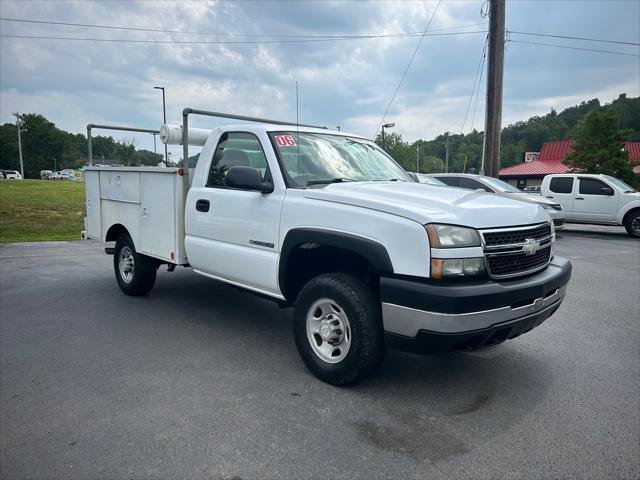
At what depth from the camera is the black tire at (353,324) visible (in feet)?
10.8

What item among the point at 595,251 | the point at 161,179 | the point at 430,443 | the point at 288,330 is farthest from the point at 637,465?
the point at 595,251

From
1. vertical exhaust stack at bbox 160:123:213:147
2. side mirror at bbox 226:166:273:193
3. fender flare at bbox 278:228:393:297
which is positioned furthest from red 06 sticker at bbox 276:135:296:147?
vertical exhaust stack at bbox 160:123:213:147

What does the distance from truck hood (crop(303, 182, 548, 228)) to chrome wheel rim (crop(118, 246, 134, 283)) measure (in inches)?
141

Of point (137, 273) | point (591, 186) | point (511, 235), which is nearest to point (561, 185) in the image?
point (591, 186)

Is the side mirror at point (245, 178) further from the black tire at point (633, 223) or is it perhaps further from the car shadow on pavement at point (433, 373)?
the black tire at point (633, 223)

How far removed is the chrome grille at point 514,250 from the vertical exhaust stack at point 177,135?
367 centimetres

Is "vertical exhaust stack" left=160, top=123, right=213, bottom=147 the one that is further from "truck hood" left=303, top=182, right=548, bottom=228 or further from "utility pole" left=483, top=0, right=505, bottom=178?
"utility pole" left=483, top=0, right=505, bottom=178

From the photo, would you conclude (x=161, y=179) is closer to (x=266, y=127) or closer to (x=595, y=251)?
(x=266, y=127)

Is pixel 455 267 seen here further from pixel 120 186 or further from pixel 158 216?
pixel 120 186

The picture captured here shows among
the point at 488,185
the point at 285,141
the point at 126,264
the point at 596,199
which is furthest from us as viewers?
the point at 596,199

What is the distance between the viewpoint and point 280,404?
331cm

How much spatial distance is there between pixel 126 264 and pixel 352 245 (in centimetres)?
420

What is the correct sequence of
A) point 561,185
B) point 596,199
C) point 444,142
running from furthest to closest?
point 444,142, point 561,185, point 596,199

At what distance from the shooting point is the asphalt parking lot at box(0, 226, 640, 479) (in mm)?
2633
